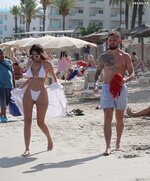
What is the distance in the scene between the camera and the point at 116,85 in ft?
23.8

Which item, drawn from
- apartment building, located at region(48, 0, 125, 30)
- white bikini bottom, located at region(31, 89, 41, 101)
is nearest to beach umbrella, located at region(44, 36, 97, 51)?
white bikini bottom, located at region(31, 89, 41, 101)

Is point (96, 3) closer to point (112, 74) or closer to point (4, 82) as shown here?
point (4, 82)

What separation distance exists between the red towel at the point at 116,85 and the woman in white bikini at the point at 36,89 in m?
0.98

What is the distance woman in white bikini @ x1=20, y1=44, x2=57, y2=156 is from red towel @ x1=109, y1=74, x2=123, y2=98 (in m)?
0.98

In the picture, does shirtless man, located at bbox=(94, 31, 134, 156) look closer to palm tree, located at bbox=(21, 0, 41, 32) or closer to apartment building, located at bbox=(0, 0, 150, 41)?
apartment building, located at bbox=(0, 0, 150, 41)

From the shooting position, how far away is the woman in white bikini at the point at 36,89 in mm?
7543

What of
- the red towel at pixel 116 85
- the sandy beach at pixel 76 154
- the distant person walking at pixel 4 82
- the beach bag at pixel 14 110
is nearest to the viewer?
the sandy beach at pixel 76 154

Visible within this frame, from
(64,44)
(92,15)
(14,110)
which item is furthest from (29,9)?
(14,110)

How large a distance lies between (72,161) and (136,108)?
23.4 feet

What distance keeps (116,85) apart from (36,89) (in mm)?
1160

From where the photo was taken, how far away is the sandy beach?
623 cm

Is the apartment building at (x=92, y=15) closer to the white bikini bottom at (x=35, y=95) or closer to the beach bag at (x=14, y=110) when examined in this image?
the beach bag at (x=14, y=110)

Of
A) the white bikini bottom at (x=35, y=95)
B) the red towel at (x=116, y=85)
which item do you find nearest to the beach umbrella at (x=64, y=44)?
the white bikini bottom at (x=35, y=95)

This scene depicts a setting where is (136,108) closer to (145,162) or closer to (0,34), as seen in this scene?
(145,162)
